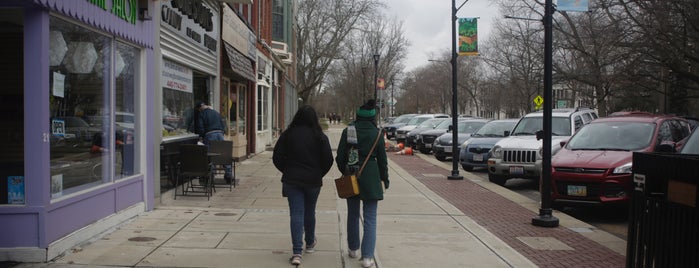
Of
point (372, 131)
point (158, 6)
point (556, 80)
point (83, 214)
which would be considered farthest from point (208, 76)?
point (556, 80)

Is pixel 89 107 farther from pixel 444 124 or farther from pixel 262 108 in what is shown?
pixel 444 124

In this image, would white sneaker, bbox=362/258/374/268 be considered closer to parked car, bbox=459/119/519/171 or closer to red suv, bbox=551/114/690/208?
red suv, bbox=551/114/690/208

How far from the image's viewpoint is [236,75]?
15.3m

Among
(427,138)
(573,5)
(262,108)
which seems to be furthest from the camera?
(427,138)

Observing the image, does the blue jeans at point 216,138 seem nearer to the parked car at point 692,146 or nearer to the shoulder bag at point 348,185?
the shoulder bag at point 348,185

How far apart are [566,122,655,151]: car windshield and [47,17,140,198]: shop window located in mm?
7529

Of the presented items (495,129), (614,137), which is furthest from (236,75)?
(614,137)

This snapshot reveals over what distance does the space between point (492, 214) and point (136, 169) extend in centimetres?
544

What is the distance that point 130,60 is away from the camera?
7902mm

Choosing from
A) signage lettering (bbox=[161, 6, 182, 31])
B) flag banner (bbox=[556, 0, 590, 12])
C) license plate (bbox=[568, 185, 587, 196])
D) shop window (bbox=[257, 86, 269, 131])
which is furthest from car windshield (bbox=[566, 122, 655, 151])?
shop window (bbox=[257, 86, 269, 131])

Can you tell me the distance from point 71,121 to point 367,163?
3429 mm

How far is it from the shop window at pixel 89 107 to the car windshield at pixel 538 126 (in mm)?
9848

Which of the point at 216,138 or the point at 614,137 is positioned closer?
the point at 614,137

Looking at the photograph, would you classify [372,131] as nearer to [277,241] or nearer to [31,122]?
[277,241]
